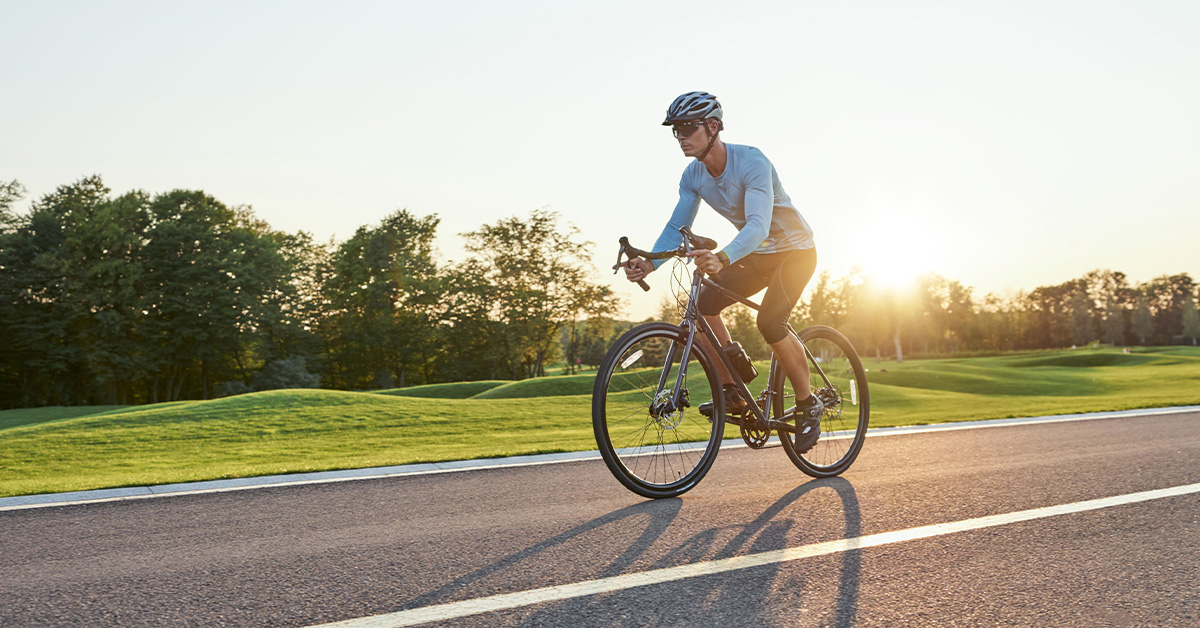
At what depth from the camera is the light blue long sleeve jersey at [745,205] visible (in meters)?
4.28

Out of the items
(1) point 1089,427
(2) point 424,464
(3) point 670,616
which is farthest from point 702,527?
(1) point 1089,427

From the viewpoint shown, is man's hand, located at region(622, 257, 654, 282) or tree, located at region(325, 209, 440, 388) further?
tree, located at region(325, 209, 440, 388)

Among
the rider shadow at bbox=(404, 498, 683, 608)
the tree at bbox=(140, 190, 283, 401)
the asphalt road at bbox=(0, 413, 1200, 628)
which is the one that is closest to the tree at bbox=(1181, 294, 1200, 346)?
the tree at bbox=(140, 190, 283, 401)

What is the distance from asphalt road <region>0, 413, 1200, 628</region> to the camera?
2.42 meters

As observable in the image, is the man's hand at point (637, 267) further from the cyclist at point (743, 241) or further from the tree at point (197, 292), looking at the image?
the tree at point (197, 292)

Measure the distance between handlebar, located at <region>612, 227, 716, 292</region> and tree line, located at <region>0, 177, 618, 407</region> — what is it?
47.8 m

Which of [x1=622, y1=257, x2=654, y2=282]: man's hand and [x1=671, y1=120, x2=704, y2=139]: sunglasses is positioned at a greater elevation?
[x1=671, y1=120, x2=704, y2=139]: sunglasses

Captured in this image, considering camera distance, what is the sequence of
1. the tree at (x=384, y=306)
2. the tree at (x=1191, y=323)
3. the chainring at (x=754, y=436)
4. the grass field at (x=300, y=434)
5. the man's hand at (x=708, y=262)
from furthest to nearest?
the tree at (x=1191, y=323) < the tree at (x=384, y=306) < the grass field at (x=300, y=434) < the chainring at (x=754, y=436) < the man's hand at (x=708, y=262)

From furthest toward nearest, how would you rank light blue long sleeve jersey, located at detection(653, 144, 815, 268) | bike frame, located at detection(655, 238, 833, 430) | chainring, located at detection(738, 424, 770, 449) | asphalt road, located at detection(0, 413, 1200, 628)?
chainring, located at detection(738, 424, 770, 449)
bike frame, located at detection(655, 238, 833, 430)
light blue long sleeve jersey, located at detection(653, 144, 815, 268)
asphalt road, located at detection(0, 413, 1200, 628)

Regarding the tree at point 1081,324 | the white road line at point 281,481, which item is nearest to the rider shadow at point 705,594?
the white road line at point 281,481

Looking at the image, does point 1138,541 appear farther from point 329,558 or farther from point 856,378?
point 329,558

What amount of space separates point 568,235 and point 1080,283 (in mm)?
107315

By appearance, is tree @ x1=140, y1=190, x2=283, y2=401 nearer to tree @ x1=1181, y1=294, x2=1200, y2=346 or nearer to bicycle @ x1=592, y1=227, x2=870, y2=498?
bicycle @ x1=592, y1=227, x2=870, y2=498

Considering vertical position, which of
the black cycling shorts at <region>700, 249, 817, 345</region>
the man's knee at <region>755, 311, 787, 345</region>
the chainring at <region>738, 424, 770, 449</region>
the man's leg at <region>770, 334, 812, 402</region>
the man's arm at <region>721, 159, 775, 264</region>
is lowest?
the chainring at <region>738, 424, 770, 449</region>
